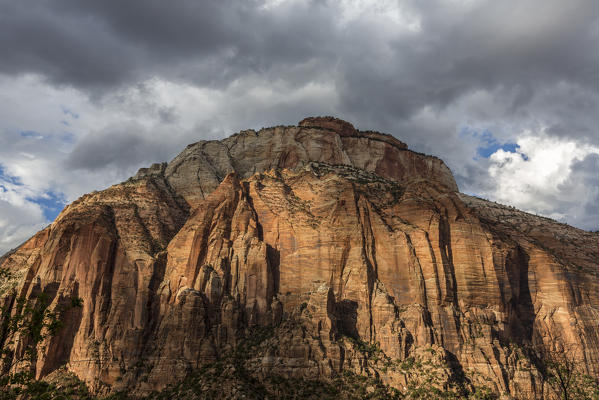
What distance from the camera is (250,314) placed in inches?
3617

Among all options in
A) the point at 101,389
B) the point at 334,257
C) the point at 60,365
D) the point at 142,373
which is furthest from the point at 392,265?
the point at 60,365

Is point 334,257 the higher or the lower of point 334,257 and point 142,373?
the higher

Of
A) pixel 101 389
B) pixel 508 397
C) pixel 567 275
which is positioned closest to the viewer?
pixel 508 397

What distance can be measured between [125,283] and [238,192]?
1260 inches

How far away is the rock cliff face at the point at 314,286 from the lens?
3260 inches

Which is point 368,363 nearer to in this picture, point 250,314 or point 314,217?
point 250,314

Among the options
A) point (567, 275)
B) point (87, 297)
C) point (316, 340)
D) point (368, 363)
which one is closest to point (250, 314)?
point (316, 340)

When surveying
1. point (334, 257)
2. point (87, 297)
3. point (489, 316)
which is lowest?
point (489, 316)

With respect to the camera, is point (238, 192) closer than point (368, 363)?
No

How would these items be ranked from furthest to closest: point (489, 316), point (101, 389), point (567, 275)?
point (567, 275) < point (489, 316) < point (101, 389)

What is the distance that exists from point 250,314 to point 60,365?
1380 inches

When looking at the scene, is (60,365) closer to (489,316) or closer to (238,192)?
(238,192)

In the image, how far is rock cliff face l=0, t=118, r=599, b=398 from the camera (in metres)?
82.8

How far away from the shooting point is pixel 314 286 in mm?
93562
